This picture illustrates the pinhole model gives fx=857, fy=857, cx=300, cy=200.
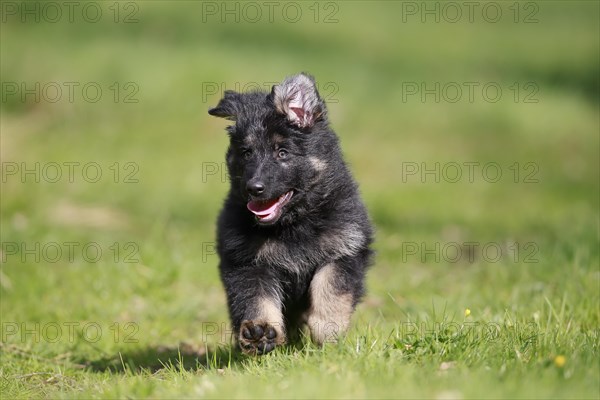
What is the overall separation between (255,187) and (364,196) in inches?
232

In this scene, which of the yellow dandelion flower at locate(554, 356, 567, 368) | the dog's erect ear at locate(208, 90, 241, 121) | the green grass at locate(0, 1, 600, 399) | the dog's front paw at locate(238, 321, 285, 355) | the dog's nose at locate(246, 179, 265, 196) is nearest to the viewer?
the yellow dandelion flower at locate(554, 356, 567, 368)

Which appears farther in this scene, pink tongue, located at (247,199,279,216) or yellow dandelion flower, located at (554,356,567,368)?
pink tongue, located at (247,199,279,216)

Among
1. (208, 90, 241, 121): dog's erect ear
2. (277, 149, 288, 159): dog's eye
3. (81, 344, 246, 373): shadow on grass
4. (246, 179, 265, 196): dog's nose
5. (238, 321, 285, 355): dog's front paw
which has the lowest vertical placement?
(81, 344, 246, 373): shadow on grass

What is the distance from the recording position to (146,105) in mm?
13086

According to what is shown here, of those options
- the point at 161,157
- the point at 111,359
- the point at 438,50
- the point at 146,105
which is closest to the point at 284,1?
the point at 438,50

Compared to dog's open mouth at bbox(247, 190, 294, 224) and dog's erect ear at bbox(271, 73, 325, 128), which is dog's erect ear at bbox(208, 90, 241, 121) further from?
dog's open mouth at bbox(247, 190, 294, 224)

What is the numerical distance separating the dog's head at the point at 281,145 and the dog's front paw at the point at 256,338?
0.62 m

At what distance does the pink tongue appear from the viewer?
16.1 ft

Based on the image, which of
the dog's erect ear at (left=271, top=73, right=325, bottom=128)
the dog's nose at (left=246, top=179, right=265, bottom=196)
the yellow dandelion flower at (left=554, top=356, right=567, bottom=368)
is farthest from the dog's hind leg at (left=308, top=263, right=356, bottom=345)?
the yellow dandelion flower at (left=554, top=356, right=567, bottom=368)

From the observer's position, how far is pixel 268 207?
4.95 metres

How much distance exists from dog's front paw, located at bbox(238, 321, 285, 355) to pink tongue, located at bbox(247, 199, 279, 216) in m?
0.67

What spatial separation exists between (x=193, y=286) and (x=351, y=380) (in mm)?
3982

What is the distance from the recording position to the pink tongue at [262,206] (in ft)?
16.1

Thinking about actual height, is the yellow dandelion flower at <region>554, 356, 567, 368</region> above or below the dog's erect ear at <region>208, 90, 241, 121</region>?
below
